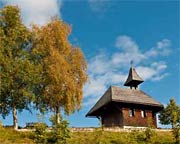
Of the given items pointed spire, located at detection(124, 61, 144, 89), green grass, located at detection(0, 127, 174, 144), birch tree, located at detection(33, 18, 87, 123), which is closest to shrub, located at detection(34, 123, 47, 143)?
green grass, located at detection(0, 127, 174, 144)

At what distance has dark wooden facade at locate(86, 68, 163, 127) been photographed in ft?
136

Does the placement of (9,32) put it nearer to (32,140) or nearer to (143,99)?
(32,140)

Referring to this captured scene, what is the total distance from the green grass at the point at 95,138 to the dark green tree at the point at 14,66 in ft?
15.4

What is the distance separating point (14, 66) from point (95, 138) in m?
11.1

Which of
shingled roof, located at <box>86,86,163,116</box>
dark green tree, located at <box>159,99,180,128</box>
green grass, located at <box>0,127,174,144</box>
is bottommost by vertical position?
green grass, located at <box>0,127,174,144</box>

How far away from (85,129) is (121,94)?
9770mm

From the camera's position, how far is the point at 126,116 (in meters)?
41.8

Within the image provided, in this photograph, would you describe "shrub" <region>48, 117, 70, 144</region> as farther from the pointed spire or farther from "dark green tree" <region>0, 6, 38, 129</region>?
the pointed spire

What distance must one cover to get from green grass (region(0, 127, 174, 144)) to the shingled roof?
7.72 m

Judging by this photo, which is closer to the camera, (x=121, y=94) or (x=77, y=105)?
(x=77, y=105)

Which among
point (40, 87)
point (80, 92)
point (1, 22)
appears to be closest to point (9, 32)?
point (1, 22)

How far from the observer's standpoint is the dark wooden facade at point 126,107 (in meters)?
41.5

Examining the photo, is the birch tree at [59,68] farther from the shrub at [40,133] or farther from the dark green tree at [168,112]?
the dark green tree at [168,112]

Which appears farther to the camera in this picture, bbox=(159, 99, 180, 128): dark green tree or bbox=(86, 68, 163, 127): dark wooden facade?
bbox=(159, 99, 180, 128): dark green tree
